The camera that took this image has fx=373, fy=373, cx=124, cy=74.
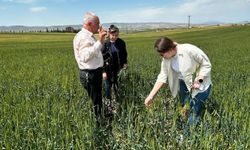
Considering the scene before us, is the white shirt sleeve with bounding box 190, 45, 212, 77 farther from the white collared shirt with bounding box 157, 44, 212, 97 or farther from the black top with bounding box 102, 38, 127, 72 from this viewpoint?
the black top with bounding box 102, 38, 127, 72

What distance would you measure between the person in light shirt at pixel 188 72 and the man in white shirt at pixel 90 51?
1033mm

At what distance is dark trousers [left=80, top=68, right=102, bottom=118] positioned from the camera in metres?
5.50

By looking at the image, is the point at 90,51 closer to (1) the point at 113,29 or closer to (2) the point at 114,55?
(1) the point at 113,29

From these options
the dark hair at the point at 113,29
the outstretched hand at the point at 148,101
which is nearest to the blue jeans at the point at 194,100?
the outstretched hand at the point at 148,101

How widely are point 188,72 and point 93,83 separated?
1.58m

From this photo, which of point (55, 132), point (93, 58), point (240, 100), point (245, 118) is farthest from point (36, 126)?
point (240, 100)

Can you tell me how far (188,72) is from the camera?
4695 millimetres

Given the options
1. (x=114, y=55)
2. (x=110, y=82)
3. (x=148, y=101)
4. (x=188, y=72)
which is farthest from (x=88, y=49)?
(x=110, y=82)

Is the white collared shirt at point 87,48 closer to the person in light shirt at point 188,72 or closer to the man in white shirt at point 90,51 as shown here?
the man in white shirt at point 90,51

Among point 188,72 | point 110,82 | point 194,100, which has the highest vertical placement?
point 188,72

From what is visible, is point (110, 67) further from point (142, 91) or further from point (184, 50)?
point (184, 50)

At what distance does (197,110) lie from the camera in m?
4.81

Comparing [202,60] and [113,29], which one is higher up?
[113,29]

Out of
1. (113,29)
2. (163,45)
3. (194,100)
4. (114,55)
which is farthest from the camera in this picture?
(114,55)
